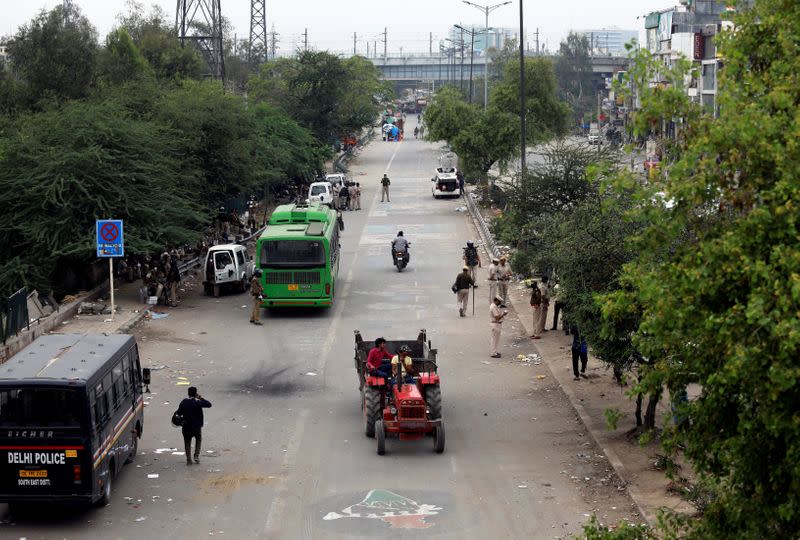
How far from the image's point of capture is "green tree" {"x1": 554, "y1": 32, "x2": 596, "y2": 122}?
172 meters

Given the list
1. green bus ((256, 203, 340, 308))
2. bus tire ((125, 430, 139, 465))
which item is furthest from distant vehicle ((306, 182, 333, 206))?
bus tire ((125, 430, 139, 465))

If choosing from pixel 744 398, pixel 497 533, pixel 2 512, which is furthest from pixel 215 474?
pixel 744 398

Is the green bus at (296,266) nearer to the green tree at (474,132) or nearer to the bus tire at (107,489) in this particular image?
the bus tire at (107,489)

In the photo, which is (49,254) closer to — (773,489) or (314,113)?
(773,489)

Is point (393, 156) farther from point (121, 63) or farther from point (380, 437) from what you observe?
point (380, 437)

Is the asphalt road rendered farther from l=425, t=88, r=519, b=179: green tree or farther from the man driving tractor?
l=425, t=88, r=519, b=179: green tree

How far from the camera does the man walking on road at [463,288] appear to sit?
32125 millimetres

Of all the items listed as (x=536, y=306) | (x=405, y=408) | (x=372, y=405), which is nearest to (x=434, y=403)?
(x=405, y=408)

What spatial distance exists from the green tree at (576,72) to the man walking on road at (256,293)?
14197cm

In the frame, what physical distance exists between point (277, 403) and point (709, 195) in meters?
14.4

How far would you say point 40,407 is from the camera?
15.0 meters

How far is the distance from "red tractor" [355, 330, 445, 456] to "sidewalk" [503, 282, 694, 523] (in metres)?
2.86

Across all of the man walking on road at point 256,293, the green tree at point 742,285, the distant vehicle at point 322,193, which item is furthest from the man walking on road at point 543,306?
the distant vehicle at point 322,193

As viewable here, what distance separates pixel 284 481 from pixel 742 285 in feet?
33.2
